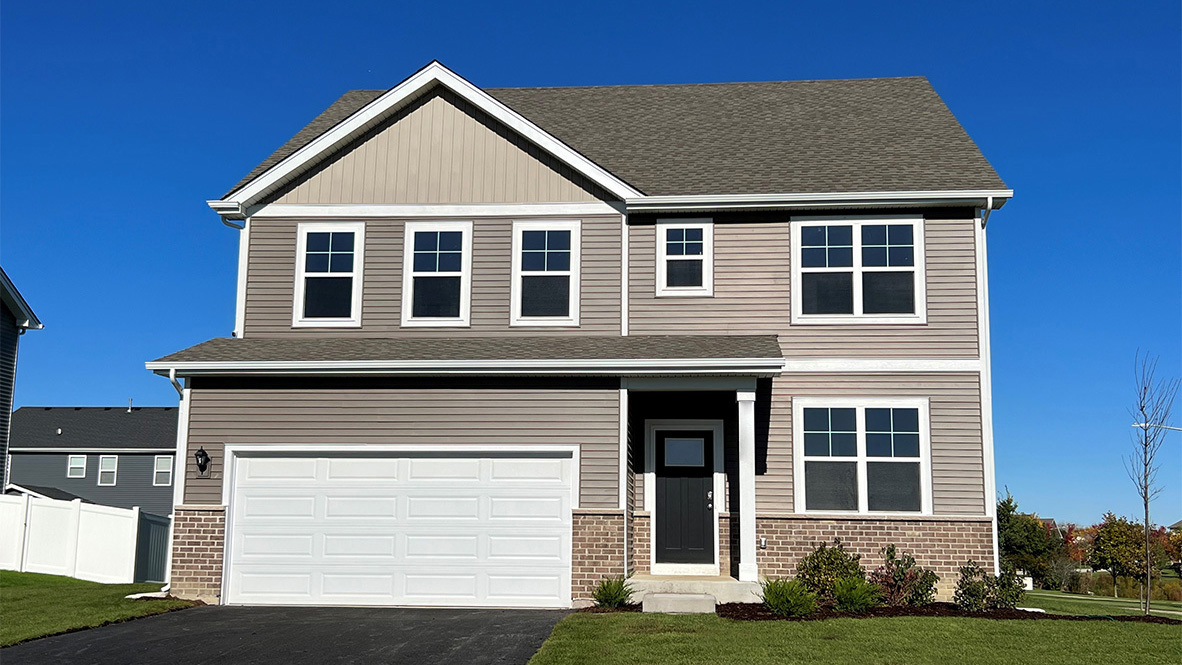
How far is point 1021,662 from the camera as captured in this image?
10.1m

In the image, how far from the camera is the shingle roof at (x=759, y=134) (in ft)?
54.3

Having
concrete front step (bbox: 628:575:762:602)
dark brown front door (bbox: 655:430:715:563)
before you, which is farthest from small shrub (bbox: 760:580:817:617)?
dark brown front door (bbox: 655:430:715:563)

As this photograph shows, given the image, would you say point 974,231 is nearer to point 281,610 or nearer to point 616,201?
point 616,201

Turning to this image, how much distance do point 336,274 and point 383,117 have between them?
8.61ft

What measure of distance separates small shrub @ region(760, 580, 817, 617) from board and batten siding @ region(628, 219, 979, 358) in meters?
4.05

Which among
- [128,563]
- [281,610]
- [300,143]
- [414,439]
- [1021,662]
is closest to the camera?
[1021,662]

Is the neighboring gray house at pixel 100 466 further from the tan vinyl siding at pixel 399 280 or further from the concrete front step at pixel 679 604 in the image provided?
the concrete front step at pixel 679 604

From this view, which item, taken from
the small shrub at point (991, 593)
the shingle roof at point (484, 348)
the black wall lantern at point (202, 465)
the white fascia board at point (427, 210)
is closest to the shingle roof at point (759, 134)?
the white fascia board at point (427, 210)

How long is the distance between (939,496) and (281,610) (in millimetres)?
9386

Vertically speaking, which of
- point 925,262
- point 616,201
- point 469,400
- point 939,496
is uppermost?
point 616,201

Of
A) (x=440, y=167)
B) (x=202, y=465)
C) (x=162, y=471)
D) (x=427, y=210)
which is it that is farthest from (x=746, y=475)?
(x=162, y=471)

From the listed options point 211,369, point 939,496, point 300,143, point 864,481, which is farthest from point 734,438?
point 300,143

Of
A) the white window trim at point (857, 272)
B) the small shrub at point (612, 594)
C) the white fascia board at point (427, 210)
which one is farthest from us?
the white fascia board at point (427, 210)

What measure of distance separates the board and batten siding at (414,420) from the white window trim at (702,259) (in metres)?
2.28
